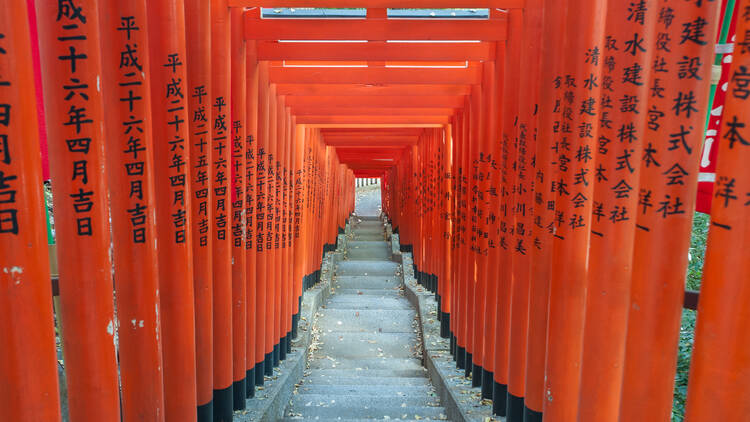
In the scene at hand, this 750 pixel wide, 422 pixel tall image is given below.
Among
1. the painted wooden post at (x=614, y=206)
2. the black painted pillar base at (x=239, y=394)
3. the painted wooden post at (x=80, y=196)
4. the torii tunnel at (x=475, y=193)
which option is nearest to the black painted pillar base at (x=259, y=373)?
the torii tunnel at (x=475, y=193)

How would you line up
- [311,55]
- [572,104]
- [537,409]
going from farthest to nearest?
1. [311,55]
2. [537,409]
3. [572,104]

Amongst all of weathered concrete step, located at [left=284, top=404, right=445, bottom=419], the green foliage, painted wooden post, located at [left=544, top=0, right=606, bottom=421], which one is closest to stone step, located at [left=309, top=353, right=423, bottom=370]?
weathered concrete step, located at [left=284, top=404, right=445, bottom=419]

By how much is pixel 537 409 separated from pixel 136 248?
3.14 meters

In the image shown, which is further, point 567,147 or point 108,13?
point 567,147

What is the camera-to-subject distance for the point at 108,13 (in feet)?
9.09

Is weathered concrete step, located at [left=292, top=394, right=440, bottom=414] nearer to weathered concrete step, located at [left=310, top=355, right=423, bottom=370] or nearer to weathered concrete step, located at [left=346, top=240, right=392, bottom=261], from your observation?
weathered concrete step, located at [left=310, top=355, right=423, bottom=370]

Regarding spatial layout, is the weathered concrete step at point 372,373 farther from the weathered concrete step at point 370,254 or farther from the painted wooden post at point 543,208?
the weathered concrete step at point 370,254

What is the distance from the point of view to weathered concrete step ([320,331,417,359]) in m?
10.5

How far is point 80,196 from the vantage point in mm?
2365

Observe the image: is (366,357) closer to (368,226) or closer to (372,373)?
(372,373)

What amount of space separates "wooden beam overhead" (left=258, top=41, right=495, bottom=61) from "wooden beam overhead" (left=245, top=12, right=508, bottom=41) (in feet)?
1.69

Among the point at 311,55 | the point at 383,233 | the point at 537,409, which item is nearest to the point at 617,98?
the point at 537,409

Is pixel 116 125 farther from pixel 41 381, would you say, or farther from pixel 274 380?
pixel 274 380

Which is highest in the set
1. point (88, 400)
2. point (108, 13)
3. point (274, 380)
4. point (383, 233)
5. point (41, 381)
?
point (108, 13)
